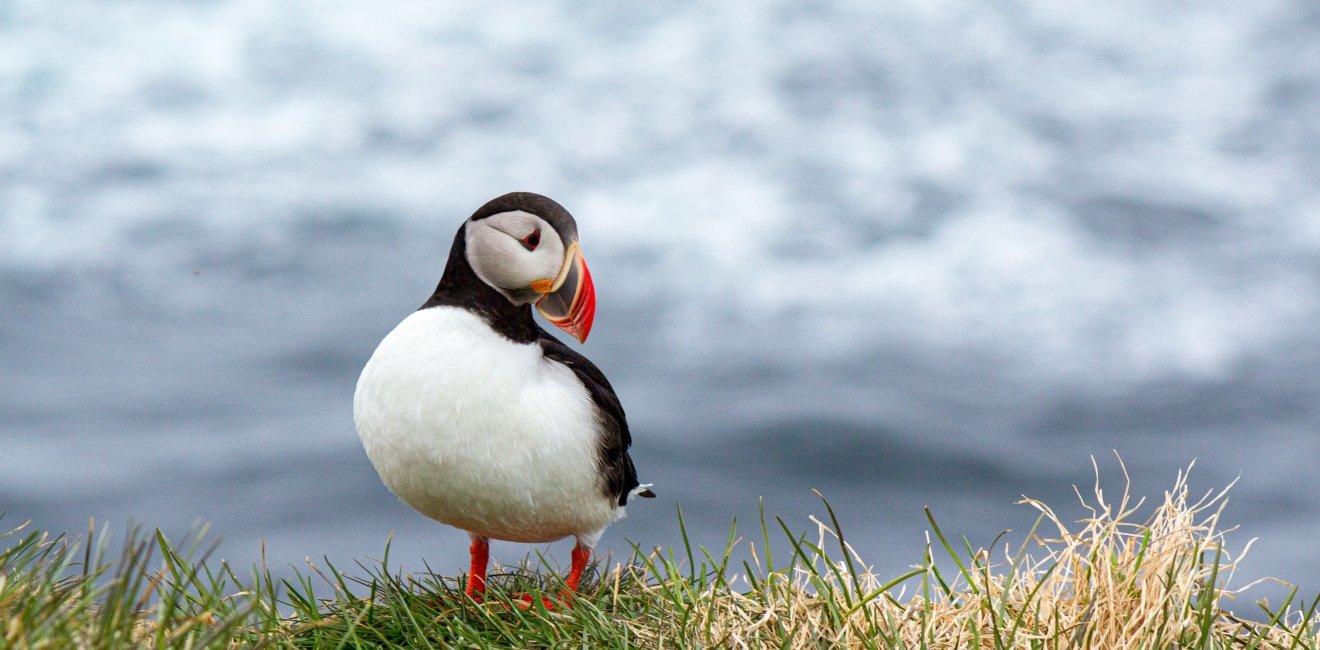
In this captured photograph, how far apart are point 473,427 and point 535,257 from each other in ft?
2.39

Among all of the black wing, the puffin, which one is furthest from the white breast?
the black wing

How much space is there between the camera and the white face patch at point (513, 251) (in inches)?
191

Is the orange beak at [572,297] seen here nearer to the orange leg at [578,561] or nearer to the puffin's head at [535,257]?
the puffin's head at [535,257]

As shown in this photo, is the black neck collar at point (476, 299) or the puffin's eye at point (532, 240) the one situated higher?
the puffin's eye at point (532, 240)

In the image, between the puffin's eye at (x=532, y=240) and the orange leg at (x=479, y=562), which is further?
the orange leg at (x=479, y=562)

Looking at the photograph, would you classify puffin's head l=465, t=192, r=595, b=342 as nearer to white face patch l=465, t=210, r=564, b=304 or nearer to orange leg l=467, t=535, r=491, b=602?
white face patch l=465, t=210, r=564, b=304

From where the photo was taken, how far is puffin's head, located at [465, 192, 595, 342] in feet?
15.9

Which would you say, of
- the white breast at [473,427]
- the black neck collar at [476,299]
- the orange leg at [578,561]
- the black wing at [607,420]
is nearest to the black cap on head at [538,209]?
the black neck collar at [476,299]

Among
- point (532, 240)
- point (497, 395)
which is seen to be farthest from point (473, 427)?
point (532, 240)

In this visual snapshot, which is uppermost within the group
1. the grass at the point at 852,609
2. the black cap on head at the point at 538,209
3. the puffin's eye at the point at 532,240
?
the black cap on head at the point at 538,209

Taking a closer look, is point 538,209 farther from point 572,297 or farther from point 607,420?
point 607,420

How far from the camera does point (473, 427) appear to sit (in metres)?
4.68

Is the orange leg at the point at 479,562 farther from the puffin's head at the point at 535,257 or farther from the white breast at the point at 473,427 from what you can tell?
the puffin's head at the point at 535,257

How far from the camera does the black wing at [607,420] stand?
5.19m
